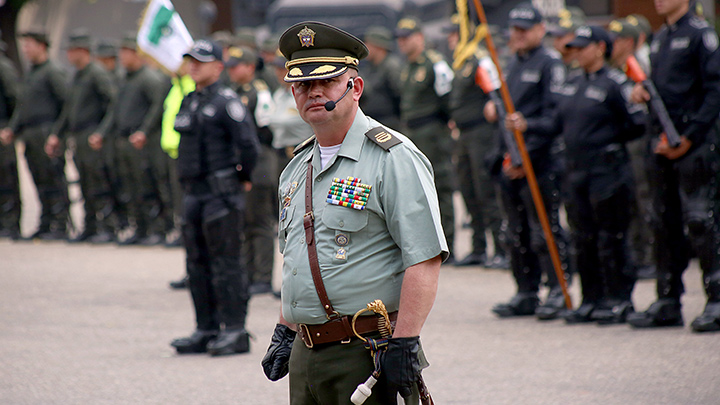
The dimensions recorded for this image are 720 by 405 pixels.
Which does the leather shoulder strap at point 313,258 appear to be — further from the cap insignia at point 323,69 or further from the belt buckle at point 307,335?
the cap insignia at point 323,69

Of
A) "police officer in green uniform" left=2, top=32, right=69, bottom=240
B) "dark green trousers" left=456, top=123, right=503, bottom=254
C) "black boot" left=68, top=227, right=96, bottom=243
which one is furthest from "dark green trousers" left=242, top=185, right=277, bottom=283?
"police officer in green uniform" left=2, top=32, right=69, bottom=240

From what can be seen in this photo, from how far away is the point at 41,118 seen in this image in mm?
14414

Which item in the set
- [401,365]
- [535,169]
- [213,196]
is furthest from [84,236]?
[401,365]

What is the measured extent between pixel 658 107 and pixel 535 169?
1445mm

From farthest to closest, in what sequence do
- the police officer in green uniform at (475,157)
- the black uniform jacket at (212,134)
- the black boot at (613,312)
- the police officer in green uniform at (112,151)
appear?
1. the police officer in green uniform at (112,151)
2. the police officer in green uniform at (475,157)
3. the black boot at (613,312)
4. the black uniform jacket at (212,134)

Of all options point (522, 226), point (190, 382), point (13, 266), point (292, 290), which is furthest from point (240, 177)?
point (13, 266)

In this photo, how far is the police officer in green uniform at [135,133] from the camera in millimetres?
13398

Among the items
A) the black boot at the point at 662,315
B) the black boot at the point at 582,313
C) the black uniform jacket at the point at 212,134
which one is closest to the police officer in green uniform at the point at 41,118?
the black uniform jacket at the point at 212,134

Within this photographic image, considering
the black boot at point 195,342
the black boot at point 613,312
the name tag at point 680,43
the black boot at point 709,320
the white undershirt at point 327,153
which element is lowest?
the black boot at point 195,342

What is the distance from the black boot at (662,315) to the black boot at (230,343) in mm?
3008

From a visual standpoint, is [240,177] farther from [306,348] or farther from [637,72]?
[306,348]

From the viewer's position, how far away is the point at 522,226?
870cm

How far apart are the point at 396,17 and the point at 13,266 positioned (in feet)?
32.5

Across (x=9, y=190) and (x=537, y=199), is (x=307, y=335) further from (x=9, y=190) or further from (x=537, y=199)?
(x=9, y=190)
